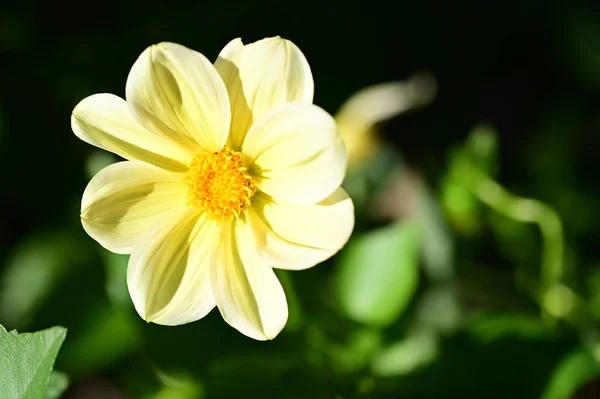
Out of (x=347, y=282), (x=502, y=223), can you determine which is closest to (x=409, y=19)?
(x=502, y=223)

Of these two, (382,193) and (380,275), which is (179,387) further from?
(382,193)

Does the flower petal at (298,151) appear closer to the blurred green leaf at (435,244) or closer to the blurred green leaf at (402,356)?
the blurred green leaf at (402,356)

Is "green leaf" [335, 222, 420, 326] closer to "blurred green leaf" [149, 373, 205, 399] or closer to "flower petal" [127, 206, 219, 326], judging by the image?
"blurred green leaf" [149, 373, 205, 399]

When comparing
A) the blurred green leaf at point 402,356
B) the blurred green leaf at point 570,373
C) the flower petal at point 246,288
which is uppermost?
the flower petal at point 246,288

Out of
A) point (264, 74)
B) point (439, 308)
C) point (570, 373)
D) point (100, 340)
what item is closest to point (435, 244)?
point (439, 308)

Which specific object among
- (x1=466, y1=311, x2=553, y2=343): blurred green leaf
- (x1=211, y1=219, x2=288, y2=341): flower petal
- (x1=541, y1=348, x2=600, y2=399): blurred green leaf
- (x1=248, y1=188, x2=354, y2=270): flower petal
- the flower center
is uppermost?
the flower center

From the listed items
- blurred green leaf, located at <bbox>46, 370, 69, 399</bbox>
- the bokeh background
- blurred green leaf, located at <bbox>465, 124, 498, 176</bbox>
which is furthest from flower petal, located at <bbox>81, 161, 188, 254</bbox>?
blurred green leaf, located at <bbox>465, 124, 498, 176</bbox>

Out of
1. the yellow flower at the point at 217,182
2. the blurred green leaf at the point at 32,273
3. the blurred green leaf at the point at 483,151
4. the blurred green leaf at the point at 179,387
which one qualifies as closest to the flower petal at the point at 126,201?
the yellow flower at the point at 217,182
